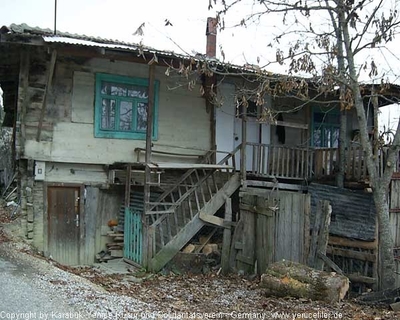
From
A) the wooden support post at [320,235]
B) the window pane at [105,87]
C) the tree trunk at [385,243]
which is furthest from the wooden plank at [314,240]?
the window pane at [105,87]

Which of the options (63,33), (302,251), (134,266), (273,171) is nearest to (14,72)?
(63,33)

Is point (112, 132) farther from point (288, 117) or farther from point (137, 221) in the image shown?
point (288, 117)

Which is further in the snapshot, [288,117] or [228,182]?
[288,117]

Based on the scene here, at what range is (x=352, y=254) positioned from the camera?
10500 mm

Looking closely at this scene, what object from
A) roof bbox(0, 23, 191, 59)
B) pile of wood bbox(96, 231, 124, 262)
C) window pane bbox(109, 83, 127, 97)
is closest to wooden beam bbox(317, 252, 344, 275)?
roof bbox(0, 23, 191, 59)

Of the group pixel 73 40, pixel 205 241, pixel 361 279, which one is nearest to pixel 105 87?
pixel 73 40

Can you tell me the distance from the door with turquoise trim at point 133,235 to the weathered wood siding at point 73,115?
1497mm

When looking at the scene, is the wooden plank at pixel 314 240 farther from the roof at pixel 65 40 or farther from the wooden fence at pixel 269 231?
the roof at pixel 65 40

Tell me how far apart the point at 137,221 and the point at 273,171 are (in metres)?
3.90

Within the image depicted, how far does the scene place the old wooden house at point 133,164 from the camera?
10.2 metres

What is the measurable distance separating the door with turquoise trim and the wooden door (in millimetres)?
1220

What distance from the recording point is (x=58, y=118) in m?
11.0

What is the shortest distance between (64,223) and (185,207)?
9.78 ft

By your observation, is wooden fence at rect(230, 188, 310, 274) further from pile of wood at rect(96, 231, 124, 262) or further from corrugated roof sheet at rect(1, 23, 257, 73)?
pile of wood at rect(96, 231, 124, 262)
